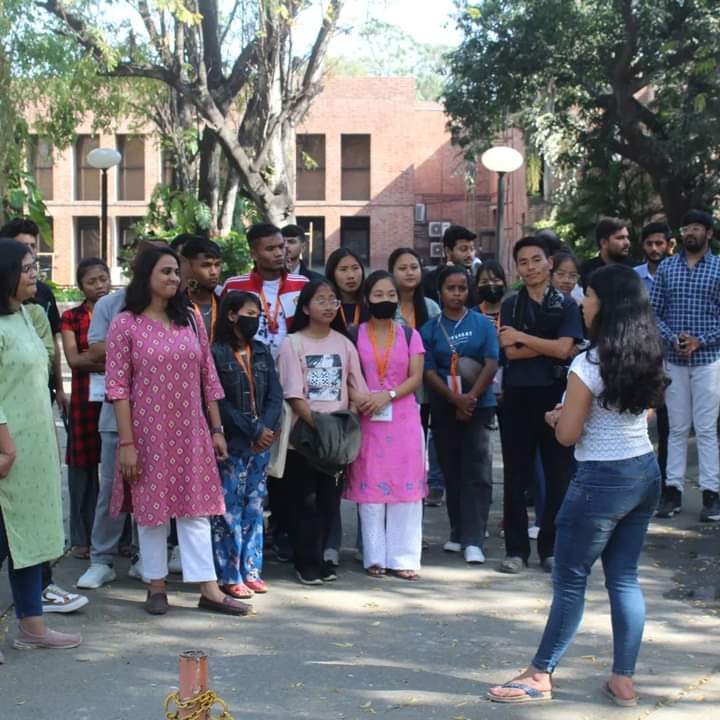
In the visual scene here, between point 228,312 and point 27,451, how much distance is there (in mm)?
1694

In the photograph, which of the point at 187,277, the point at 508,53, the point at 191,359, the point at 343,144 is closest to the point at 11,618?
the point at 191,359

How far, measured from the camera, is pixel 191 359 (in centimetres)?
675

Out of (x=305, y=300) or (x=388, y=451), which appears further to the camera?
(x=388, y=451)

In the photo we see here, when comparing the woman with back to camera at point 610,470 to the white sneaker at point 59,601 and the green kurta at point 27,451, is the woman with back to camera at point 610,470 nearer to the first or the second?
the green kurta at point 27,451

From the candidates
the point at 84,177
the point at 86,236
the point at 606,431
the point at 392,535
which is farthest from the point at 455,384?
the point at 86,236

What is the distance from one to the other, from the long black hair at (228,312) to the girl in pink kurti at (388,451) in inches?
37.2

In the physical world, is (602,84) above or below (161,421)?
above

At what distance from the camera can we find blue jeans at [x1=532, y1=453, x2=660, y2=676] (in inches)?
205

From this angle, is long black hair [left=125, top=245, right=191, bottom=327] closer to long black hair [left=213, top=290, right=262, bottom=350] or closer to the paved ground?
long black hair [left=213, top=290, right=262, bottom=350]

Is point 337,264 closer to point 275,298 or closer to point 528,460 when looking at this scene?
point 275,298

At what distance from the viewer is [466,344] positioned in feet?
27.3

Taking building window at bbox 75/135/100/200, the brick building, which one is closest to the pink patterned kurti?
the brick building

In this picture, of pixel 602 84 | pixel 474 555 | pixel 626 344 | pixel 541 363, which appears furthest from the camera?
pixel 602 84

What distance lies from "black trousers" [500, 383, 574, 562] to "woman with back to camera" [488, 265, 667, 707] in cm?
242
